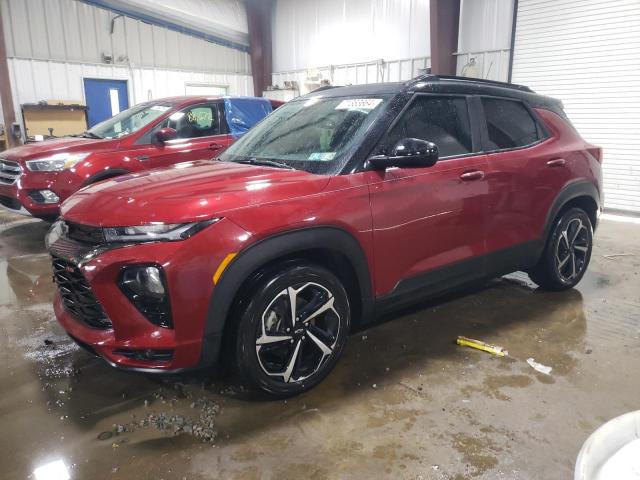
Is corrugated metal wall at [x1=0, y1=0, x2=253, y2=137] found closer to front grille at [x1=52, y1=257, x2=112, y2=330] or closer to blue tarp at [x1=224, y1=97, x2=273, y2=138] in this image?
blue tarp at [x1=224, y1=97, x2=273, y2=138]

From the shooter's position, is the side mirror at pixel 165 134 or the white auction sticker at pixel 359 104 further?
the side mirror at pixel 165 134

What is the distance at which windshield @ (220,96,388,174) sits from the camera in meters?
2.48

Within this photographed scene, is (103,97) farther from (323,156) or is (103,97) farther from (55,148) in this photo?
(323,156)

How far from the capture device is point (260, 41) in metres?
14.2

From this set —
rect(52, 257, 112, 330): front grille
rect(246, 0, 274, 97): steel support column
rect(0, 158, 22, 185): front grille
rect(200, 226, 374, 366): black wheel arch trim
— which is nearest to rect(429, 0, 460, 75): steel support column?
rect(246, 0, 274, 97): steel support column

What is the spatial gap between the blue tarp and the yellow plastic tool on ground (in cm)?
392

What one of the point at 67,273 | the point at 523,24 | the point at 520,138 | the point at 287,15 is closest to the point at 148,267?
the point at 67,273

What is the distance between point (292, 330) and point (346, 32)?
11.4m

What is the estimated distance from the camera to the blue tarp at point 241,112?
5.86 meters

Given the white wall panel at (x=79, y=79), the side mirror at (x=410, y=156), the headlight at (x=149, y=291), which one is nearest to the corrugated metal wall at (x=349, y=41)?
the white wall panel at (x=79, y=79)

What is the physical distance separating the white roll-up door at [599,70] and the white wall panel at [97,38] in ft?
28.5

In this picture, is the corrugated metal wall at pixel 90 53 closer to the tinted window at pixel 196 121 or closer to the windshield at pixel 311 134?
the tinted window at pixel 196 121

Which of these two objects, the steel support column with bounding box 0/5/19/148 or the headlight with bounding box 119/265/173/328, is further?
the steel support column with bounding box 0/5/19/148

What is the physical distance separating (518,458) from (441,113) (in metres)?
1.88
